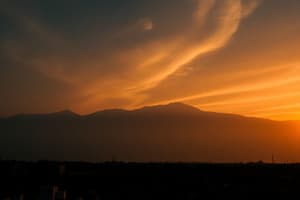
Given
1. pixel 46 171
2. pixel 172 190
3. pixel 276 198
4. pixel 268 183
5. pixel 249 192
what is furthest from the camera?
pixel 46 171

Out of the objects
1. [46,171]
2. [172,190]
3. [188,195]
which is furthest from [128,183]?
[46,171]

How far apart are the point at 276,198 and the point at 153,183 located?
1498 centimetres

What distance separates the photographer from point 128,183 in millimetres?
48375

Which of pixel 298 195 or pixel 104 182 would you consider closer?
pixel 298 195

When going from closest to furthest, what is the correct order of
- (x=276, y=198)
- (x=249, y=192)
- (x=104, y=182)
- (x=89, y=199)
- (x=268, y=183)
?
(x=89, y=199) → (x=276, y=198) → (x=249, y=192) → (x=268, y=183) → (x=104, y=182)

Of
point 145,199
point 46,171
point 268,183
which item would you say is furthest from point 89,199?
point 46,171

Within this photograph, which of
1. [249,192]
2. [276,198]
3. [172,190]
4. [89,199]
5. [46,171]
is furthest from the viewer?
[46,171]

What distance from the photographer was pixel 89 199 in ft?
110

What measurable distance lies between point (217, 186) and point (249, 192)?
448 cm

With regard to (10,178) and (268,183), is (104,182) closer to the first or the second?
(10,178)

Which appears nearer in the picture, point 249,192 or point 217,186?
point 249,192

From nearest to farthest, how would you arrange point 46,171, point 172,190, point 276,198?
point 276,198 → point 172,190 → point 46,171

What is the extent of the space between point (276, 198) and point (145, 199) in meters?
9.72

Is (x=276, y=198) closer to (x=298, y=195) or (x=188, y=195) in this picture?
(x=298, y=195)
